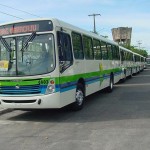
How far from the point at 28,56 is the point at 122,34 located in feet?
316

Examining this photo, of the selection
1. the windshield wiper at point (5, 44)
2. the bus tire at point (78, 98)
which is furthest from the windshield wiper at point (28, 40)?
the bus tire at point (78, 98)

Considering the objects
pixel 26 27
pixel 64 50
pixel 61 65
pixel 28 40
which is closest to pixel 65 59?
pixel 64 50

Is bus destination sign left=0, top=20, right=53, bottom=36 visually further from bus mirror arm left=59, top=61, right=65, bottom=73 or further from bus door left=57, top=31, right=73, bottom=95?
bus mirror arm left=59, top=61, right=65, bottom=73

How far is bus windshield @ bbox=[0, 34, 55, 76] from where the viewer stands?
32.8 feet

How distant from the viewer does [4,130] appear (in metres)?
9.11

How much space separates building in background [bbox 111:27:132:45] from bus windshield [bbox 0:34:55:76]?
94.3 metres

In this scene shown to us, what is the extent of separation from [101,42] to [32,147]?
32.3 ft

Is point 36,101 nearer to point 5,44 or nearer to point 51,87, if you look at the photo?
point 51,87

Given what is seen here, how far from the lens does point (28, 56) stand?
1016 centimetres

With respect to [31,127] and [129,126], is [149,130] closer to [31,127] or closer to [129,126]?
[129,126]

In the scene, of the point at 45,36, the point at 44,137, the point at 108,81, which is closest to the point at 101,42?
the point at 108,81

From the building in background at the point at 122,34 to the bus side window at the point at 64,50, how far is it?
93.4 metres

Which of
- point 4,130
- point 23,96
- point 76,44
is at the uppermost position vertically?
point 76,44

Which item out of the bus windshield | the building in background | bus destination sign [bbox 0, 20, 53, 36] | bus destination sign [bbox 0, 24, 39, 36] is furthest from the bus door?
the building in background
